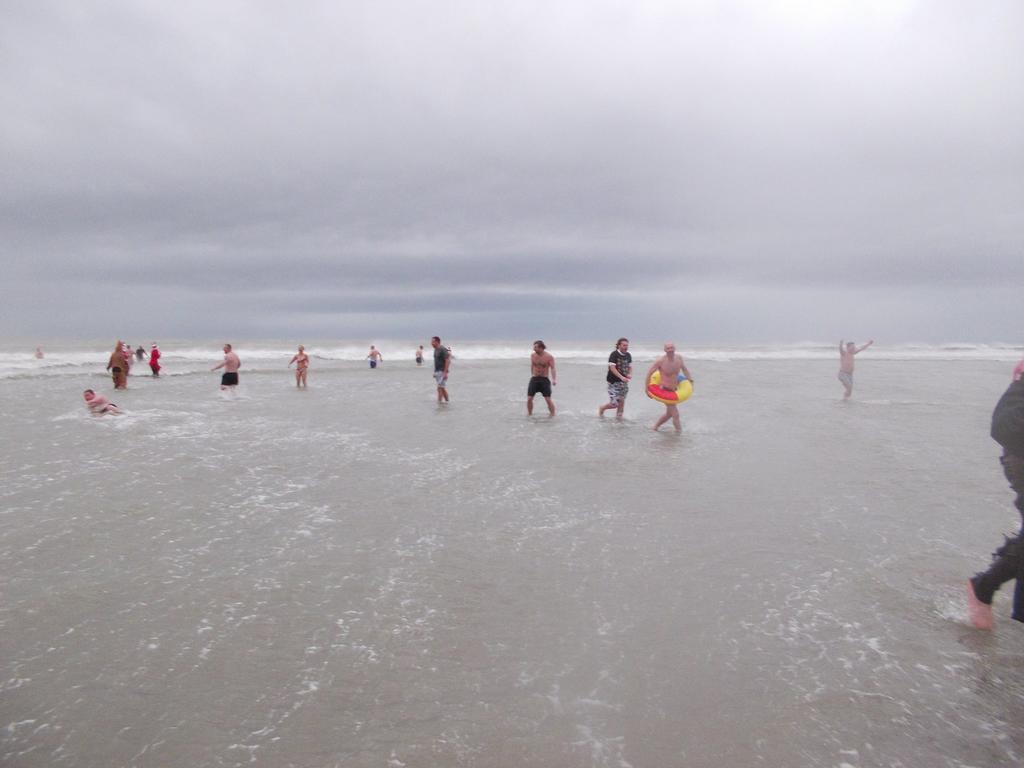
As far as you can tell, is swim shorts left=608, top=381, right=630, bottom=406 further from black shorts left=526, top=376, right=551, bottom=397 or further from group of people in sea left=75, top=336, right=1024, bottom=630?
black shorts left=526, top=376, right=551, bottom=397

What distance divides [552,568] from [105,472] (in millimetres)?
6543

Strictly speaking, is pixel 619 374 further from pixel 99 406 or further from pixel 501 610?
pixel 99 406

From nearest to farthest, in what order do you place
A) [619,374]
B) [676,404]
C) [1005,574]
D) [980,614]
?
[1005,574], [980,614], [676,404], [619,374]

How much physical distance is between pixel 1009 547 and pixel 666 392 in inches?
306

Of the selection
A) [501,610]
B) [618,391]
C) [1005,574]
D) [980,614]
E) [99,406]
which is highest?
[618,391]

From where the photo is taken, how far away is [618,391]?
13023mm

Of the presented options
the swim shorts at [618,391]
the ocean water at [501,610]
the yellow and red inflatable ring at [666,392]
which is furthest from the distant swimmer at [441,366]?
the ocean water at [501,610]

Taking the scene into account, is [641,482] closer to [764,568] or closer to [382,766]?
[764,568]

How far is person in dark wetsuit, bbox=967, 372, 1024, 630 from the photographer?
384 cm

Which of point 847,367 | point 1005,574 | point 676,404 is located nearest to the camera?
point 1005,574

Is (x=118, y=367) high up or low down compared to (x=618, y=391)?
up

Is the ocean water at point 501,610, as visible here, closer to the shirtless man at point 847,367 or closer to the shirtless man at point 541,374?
the shirtless man at point 541,374

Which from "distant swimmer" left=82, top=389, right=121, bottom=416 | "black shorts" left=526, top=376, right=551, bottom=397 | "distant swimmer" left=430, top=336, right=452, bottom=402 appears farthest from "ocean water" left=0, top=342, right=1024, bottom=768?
"distant swimmer" left=430, top=336, right=452, bottom=402

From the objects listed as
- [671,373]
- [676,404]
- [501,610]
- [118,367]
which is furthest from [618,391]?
[118,367]
